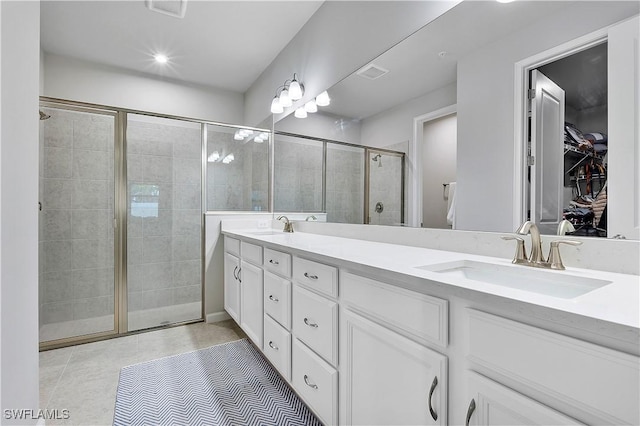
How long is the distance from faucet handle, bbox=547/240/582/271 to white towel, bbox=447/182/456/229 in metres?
0.42

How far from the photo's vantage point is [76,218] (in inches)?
96.0

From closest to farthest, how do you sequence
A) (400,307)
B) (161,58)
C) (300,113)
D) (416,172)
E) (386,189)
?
(400,307), (416,172), (386,189), (300,113), (161,58)

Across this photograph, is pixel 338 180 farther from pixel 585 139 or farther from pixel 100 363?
pixel 100 363

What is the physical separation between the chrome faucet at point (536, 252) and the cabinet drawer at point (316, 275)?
2.10ft

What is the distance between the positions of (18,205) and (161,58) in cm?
246

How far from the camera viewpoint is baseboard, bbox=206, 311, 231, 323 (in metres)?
2.70

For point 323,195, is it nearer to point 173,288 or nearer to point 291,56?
point 291,56

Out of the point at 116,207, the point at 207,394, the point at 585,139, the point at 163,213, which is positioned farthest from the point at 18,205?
the point at 585,139

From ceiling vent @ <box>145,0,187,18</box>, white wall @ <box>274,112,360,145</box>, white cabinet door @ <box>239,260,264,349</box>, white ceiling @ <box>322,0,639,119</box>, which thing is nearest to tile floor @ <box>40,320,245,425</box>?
white cabinet door @ <box>239,260,264,349</box>

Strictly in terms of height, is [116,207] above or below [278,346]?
above

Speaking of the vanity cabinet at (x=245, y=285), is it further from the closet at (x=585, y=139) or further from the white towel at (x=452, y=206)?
the closet at (x=585, y=139)

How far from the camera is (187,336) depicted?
2.40m

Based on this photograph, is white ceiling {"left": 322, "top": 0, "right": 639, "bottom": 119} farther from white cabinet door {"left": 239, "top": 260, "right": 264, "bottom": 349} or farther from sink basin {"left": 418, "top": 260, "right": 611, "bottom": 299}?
white cabinet door {"left": 239, "top": 260, "right": 264, "bottom": 349}

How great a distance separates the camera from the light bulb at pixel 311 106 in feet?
7.67
